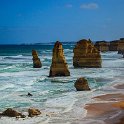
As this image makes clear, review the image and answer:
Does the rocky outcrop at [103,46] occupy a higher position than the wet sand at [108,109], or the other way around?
the rocky outcrop at [103,46]

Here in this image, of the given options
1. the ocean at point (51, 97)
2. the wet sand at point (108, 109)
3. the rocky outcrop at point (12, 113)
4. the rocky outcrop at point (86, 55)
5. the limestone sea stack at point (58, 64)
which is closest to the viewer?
the wet sand at point (108, 109)

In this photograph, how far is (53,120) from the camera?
21234 mm

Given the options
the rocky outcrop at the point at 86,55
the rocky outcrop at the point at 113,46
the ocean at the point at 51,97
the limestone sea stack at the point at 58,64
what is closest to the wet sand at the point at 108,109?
the ocean at the point at 51,97

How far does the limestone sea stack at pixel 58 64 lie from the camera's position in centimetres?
4297

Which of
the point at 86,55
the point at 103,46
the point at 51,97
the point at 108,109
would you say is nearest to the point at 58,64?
the point at 86,55

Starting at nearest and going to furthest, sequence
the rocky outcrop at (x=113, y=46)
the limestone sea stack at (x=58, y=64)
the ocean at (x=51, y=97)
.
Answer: the ocean at (x=51, y=97)
the limestone sea stack at (x=58, y=64)
the rocky outcrop at (x=113, y=46)

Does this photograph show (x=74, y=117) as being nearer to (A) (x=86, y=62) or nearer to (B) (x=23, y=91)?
(B) (x=23, y=91)

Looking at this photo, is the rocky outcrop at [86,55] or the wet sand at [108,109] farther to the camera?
the rocky outcrop at [86,55]

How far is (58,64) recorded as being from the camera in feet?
141

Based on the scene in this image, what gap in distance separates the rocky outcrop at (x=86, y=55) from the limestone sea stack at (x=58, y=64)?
11.7 m

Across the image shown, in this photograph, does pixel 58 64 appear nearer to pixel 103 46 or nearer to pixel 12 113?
pixel 12 113

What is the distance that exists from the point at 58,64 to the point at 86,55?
1274cm

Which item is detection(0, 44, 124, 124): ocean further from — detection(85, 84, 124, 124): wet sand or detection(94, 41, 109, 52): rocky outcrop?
detection(94, 41, 109, 52): rocky outcrop

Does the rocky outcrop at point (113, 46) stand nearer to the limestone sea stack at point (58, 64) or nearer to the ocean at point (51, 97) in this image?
the ocean at point (51, 97)
